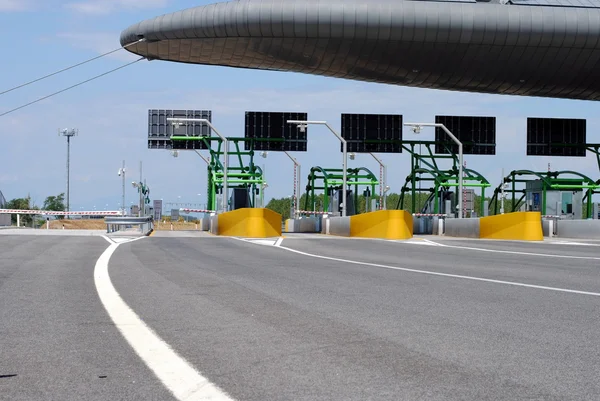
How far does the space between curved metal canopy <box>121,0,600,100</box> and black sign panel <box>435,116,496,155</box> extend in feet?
18.6

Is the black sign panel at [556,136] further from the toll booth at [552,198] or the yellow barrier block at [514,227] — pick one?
the yellow barrier block at [514,227]

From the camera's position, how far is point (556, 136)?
2766 inches

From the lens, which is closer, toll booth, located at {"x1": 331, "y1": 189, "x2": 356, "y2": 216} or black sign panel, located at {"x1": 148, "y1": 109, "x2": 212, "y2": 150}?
toll booth, located at {"x1": 331, "y1": 189, "x2": 356, "y2": 216}

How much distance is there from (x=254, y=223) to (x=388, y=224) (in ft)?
17.1

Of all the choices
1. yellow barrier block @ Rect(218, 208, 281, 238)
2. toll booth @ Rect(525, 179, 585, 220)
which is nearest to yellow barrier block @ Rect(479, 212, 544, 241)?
yellow barrier block @ Rect(218, 208, 281, 238)

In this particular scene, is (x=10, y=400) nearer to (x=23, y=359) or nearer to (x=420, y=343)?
(x=23, y=359)

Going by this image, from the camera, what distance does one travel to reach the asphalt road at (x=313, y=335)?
4.98 meters

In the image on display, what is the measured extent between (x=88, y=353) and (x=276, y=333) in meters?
1.56

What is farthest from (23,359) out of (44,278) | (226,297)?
(44,278)

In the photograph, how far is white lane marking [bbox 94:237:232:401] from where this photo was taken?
4.75 metres

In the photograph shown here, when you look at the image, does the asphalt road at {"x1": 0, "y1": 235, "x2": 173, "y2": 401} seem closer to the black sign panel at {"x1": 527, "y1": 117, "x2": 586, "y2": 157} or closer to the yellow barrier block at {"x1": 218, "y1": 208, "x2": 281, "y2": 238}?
the yellow barrier block at {"x1": 218, "y1": 208, "x2": 281, "y2": 238}

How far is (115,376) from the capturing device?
521 cm

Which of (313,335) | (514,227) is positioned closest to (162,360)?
(313,335)

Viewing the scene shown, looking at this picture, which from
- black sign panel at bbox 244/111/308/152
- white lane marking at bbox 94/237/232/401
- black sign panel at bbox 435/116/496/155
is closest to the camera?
white lane marking at bbox 94/237/232/401
